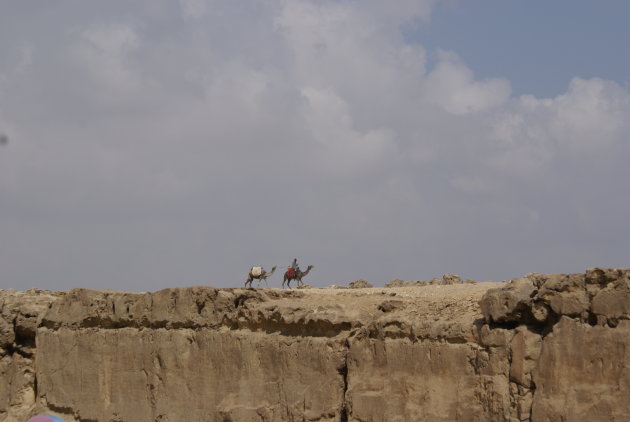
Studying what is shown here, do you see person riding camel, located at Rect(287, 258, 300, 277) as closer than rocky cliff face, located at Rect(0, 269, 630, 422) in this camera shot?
No

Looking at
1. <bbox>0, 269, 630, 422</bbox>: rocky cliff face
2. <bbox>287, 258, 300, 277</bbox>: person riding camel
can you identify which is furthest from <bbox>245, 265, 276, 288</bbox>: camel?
<bbox>0, 269, 630, 422</bbox>: rocky cliff face

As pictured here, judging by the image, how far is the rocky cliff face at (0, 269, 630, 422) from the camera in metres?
6.39

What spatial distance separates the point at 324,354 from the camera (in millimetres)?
7988

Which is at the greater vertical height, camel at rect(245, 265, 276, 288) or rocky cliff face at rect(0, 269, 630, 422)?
camel at rect(245, 265, 276, 288)

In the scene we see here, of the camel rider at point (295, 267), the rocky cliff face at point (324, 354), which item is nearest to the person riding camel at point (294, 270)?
the camel rider at point (295, 267)

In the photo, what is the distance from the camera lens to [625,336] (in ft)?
20.0

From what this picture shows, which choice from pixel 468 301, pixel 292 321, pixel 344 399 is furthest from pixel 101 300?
pixel 468 301

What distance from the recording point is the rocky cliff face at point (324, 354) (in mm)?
6387

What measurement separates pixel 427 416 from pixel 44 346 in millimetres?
6102

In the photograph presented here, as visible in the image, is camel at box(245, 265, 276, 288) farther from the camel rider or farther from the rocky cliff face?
the rocky cliff face

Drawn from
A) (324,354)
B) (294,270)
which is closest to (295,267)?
(294,270)

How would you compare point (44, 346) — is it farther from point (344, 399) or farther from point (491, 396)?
point (491, 396)

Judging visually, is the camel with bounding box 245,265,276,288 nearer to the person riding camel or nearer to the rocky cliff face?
the person riding camel

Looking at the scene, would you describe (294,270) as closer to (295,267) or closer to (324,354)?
(295,267)
